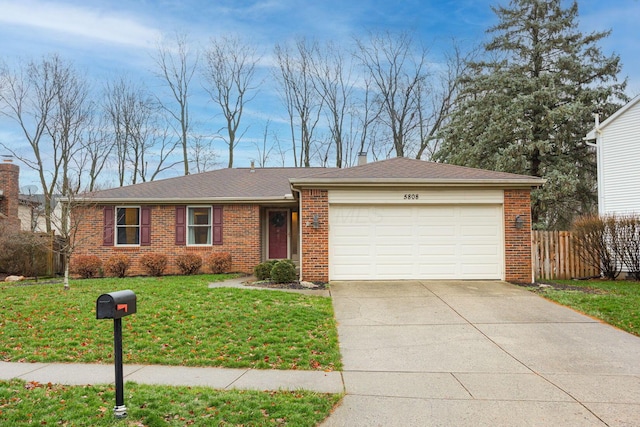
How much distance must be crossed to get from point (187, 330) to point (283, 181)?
1190cm

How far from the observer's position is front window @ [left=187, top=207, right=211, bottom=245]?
16062 mm

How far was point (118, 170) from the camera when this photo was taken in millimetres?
30047

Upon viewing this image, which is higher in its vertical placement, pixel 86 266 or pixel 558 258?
pixel 558 258

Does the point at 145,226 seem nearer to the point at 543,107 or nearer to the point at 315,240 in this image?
the point at 315,240

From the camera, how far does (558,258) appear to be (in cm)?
1331

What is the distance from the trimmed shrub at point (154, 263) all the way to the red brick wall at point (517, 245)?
1089 centimetres

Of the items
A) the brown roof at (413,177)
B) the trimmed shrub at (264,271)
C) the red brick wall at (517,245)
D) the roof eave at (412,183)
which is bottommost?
the trimmed shrub at (264,271)

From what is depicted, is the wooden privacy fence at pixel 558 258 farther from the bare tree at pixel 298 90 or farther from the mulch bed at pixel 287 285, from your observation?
the bare tree at pixel 298 90

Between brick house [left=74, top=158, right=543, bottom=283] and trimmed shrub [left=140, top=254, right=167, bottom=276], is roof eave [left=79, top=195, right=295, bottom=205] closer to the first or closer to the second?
trimmed shrub [left=140, top=254, right=167, bottom=276]

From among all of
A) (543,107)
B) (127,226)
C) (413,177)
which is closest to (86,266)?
(127,226)

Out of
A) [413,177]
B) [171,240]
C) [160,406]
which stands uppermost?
[413,177]

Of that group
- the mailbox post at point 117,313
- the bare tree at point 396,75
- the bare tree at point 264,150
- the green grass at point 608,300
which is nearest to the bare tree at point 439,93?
the bare tree at point 396,75

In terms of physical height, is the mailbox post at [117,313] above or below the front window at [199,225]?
below

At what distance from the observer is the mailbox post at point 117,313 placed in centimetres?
378
